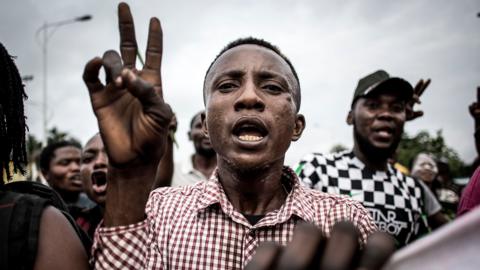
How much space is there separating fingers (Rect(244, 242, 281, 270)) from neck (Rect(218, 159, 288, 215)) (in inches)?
39.8

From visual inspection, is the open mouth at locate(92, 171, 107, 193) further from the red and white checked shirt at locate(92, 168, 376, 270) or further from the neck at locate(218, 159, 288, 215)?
the neck at locate(218, 159, 288, 215)

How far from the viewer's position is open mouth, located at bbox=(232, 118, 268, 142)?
5.99 feet

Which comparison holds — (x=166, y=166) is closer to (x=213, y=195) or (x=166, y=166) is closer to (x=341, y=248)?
(x=213, y=195)

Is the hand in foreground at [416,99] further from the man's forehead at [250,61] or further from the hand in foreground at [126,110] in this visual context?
the hand in foreground at [126,110]

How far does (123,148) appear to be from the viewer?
52.6 inches

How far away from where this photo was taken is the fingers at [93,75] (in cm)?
134

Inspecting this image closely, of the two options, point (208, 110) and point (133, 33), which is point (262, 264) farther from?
point (208, 110)

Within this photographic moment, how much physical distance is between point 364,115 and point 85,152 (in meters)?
2.46

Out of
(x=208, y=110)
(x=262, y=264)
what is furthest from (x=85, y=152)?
(x=262, y=264)

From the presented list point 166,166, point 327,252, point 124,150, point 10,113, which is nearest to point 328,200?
point 124,150

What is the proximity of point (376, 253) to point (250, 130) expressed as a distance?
1.09 m

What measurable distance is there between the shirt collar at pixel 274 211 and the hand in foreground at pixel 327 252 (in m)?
0.87

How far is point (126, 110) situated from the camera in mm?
1386

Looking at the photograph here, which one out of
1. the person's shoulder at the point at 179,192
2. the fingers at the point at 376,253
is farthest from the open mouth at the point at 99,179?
the fingers at the point at 376,253
